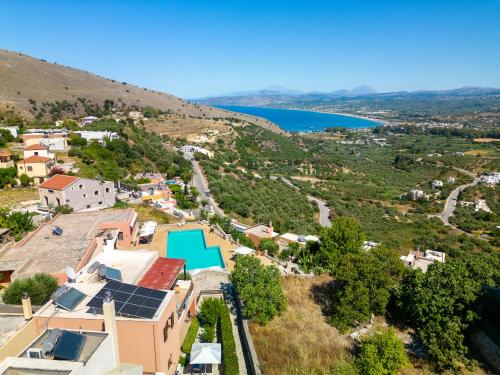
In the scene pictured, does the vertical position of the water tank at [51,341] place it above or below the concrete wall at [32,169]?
above

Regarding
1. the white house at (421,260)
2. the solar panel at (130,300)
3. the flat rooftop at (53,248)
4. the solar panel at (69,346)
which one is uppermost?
the solar panel at (69,346)

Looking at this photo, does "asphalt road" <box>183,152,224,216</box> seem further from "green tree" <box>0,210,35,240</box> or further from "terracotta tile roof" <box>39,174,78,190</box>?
"green tree" <box>0,210,35,240</box>

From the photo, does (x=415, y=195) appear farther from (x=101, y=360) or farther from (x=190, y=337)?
(x=101, y=360)

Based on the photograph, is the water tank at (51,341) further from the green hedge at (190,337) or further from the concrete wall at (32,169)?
the concrete wall at (32,169)

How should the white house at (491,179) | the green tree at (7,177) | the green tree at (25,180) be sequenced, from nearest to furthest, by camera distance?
the green tree at (7,177)
the green tree at (25,180)
the white house at (491,179)

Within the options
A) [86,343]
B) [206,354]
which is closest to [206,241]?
[206,354]

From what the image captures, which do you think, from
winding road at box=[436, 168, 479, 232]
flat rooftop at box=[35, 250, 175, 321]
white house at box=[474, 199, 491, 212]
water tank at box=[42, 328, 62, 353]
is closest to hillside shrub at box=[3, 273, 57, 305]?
flat rooftop at box=[35, 250, 175, 321]

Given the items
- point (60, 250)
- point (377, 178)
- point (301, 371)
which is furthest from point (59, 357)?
point (377, 178)

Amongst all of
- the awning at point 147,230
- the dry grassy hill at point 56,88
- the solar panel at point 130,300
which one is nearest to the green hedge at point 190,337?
the solar panel at point 130,300
